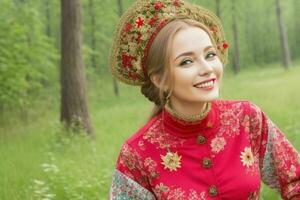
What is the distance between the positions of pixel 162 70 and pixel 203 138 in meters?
0.34

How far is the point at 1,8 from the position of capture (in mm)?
13258

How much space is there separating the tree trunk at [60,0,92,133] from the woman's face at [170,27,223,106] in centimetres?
798

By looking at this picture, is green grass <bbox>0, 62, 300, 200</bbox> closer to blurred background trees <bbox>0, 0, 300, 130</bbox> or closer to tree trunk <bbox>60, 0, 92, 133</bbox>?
tree trunk <bbox>60, 0, 92, 133</bbox>

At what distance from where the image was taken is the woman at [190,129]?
230cm

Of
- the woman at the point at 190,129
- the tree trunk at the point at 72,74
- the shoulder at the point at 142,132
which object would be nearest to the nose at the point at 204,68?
the woman at the point at 190,129

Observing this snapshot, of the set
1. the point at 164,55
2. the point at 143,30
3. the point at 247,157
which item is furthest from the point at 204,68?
the point at 247,157

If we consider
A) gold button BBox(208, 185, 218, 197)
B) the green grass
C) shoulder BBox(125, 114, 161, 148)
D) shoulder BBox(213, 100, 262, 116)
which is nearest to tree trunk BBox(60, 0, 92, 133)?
the green grass

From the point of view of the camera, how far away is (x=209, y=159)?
2.33 metres

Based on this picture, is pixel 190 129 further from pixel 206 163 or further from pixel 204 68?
pixel 204 68

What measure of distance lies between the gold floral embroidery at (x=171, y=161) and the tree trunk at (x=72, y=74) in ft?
25.9

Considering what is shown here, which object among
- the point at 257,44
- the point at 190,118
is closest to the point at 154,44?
the point at 190,118

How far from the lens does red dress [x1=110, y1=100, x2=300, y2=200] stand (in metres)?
2.31

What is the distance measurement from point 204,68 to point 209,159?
393 mm

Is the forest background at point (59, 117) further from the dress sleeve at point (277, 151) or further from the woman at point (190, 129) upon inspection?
the dress sleeve at point (277, 151)
